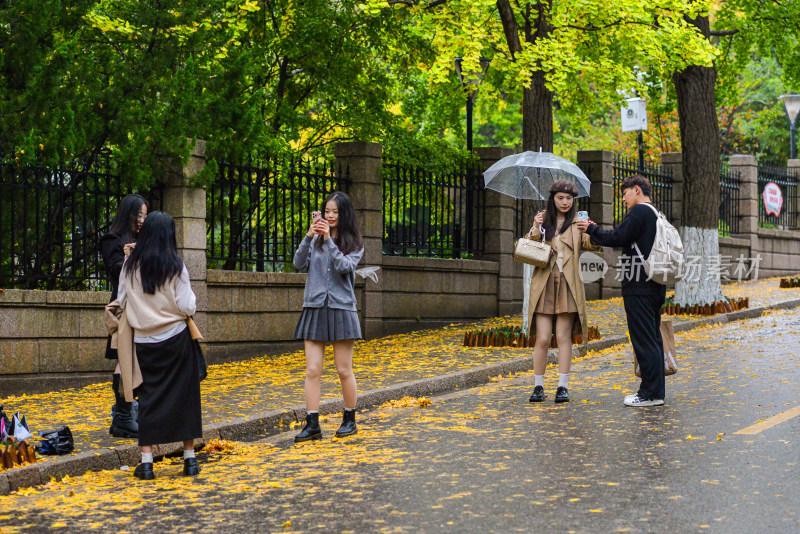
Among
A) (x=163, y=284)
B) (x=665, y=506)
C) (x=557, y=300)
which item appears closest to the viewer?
(x=665, y=506)

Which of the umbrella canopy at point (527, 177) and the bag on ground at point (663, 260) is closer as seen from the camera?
the bag on ground at point (663, 260)

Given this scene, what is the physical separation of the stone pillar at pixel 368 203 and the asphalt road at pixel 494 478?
5480 mm

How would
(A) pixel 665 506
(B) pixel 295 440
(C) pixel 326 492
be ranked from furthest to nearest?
(B) pixel 295 440, (C) pixel 326 492, (A) pixel 665 506

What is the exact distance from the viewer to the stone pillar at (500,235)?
699 inches

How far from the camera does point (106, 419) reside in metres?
8.93

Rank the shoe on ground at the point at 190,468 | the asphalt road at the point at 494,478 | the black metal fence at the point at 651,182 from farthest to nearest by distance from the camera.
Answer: the black metal fence at the point at 651,182 → the shoe on ground at the point at 190,468 → the asphalt road at the point at 494,478

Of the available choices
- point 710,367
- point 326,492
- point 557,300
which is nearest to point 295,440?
point 326,492

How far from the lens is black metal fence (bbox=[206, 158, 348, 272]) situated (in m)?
13.2

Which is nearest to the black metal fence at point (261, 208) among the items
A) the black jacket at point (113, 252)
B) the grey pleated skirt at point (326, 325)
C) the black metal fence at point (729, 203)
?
the black jacket at point (113, 252)

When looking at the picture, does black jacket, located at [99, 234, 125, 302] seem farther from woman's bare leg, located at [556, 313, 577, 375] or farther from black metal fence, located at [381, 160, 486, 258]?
black metal fence, located at [381, 160, 486, 258]

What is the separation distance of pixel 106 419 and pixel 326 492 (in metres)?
3.23

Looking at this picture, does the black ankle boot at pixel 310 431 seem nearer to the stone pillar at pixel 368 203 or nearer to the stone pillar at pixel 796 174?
the stone pillar at pixel 368 203

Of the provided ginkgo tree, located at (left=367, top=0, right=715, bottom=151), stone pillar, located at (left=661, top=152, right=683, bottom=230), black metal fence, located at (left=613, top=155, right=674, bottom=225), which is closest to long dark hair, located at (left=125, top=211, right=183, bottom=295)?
ginkgo tree, located at (left=367, top=0, right=715, bottom=151)

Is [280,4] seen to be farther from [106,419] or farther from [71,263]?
[106,419]
